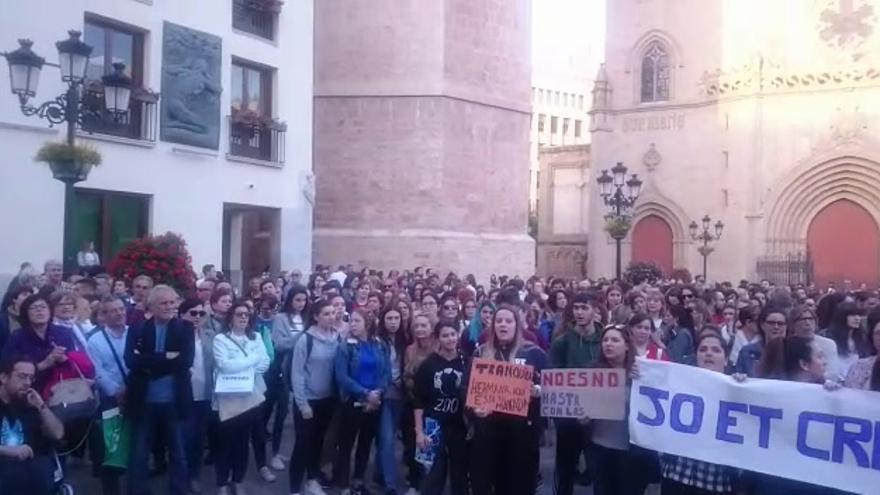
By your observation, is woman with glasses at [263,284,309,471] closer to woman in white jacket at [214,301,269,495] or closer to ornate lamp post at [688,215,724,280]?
woman in white jacket at [214,301,269,495]

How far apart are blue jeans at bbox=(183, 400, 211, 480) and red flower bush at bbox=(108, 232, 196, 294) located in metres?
5.06

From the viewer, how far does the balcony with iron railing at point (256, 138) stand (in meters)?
23.3

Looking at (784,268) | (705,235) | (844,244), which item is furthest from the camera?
(844,244)

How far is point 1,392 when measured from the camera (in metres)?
6.71

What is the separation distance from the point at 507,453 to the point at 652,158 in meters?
33.1

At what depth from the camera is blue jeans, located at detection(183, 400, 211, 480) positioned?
30.0 feet

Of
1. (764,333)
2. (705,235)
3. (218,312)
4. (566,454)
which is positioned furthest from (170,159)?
(705,235)

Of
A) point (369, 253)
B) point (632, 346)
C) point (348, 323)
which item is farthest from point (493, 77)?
point (632, 346)

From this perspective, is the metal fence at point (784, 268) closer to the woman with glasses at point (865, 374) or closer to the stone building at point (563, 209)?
the stone building at point (563, 209)

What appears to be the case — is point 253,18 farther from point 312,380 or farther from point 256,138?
point 312,380

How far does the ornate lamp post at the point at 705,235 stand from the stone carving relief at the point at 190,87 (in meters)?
19.0

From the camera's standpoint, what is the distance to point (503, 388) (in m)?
7.73

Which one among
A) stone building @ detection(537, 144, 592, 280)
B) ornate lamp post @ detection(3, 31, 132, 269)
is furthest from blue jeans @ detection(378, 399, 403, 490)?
stone building @ detection(537, 144, 592, 280)

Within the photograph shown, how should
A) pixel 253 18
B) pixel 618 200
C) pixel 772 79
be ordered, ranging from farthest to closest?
pixel 772 79 < pixel 253 18 < pixel 618 200
